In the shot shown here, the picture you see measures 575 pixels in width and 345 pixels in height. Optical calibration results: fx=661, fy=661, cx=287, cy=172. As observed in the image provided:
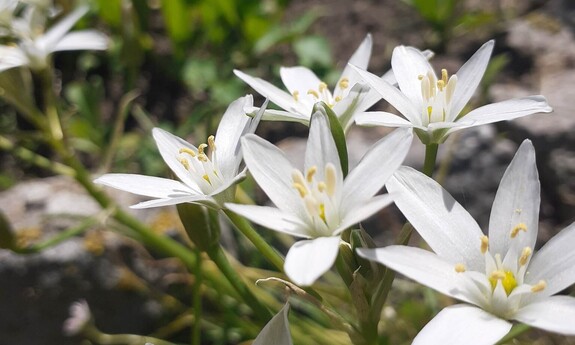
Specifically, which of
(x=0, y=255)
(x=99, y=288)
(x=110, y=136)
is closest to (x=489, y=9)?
(x=110, y=136)

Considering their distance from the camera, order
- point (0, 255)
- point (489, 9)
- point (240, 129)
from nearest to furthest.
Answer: point (240, 129), point (0, 255), point (489, 9)

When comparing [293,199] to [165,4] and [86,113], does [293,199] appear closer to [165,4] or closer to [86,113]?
[86,113]

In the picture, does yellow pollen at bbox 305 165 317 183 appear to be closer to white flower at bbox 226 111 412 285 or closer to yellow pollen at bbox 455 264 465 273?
white flower at bbox 226 111 412 285

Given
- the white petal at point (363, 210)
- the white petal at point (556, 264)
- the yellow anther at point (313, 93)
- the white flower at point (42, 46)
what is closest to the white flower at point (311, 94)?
the yellow anther at point (313, 93)

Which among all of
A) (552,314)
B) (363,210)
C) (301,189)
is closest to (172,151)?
(301,189)

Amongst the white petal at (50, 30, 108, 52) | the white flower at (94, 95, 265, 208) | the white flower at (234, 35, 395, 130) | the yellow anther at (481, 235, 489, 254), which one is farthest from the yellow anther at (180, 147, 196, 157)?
the white petal at (50, 30, 108, 52)
